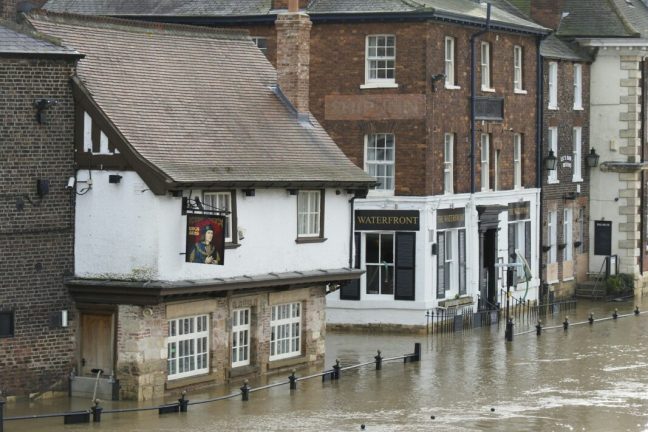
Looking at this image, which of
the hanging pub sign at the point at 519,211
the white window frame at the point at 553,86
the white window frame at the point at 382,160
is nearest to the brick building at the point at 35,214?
the white window frame at the point at 382,160

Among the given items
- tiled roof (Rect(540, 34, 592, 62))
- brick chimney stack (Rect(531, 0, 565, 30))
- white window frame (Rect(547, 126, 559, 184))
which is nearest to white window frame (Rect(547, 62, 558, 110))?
tiled roof (Rect(540, 34, 592, 62))

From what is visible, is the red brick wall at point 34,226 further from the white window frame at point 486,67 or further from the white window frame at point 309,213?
the white window frame at point 486,67

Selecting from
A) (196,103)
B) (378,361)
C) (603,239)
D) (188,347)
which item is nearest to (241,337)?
(188,347)

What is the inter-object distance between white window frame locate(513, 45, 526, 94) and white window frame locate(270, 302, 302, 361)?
61.0 feet

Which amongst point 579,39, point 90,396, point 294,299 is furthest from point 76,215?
point 579,39

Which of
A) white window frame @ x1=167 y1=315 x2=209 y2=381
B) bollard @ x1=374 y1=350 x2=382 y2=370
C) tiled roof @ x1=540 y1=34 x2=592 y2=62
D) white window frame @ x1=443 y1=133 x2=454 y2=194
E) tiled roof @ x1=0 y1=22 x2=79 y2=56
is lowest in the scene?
bollard @ x1=374 y1=350 x2=382 y2=370

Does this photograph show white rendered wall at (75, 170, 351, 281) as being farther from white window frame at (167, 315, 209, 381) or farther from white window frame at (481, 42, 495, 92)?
white window frame at (481, 42, 495, 92)

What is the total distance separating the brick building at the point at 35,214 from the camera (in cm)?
3647

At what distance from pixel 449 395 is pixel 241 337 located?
16.2 feet

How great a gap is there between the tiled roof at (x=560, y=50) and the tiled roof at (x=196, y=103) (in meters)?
18.9

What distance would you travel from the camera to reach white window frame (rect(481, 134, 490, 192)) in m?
56.1

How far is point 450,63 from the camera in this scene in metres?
53.4

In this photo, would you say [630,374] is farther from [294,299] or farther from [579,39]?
[579,39]

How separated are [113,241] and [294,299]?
6.06 metres
